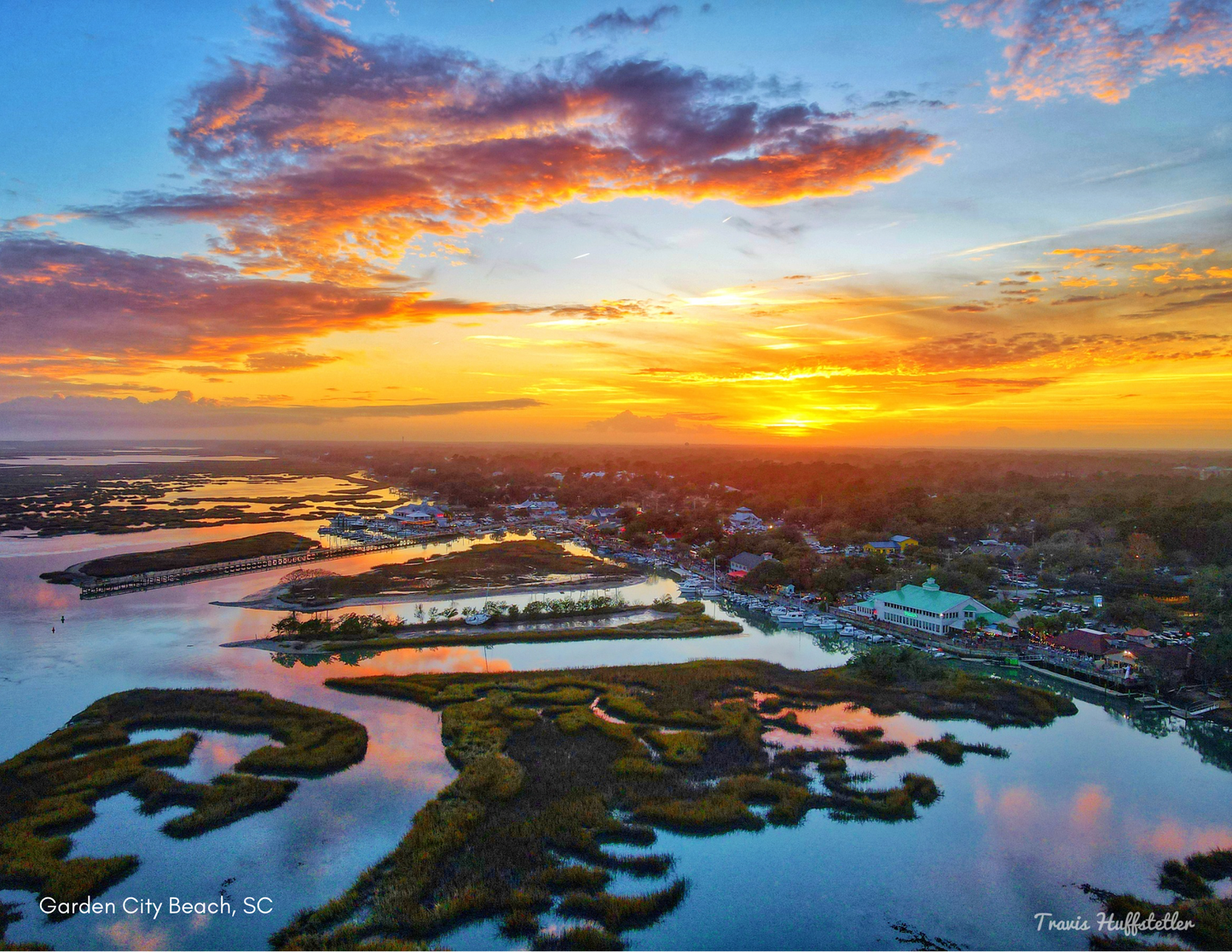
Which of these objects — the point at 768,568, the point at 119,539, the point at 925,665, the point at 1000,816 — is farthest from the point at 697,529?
the point at 119,539

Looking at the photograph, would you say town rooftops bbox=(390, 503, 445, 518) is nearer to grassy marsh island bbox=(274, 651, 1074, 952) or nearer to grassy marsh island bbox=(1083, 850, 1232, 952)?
grassy marsh island bbox=(274, 651, 1074, 952)

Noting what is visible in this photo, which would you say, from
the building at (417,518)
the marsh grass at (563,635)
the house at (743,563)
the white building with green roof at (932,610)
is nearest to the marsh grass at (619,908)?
the marsh grass at (563,635)

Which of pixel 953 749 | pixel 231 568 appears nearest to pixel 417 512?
pixel 231 568

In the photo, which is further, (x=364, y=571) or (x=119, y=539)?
(x=119, y=539)

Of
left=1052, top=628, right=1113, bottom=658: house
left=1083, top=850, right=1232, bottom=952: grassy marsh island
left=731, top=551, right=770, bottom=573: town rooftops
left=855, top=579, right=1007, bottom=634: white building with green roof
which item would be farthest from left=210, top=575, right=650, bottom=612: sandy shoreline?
left=1083, top=850, right=1232, bottom=952: grassy marsh island

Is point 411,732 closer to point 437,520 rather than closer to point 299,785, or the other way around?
point 299,785

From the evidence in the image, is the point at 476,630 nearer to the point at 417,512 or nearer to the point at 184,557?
the point at 184,557
